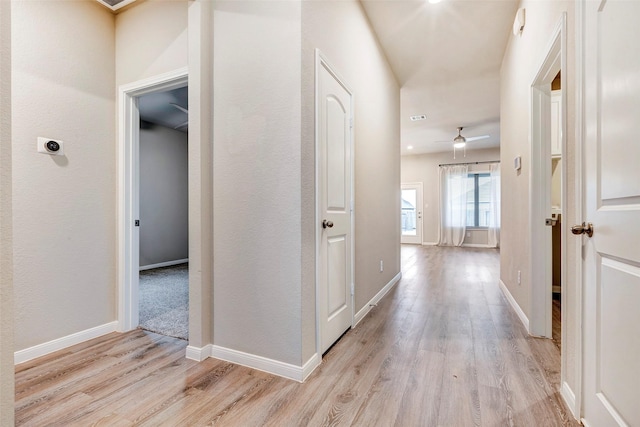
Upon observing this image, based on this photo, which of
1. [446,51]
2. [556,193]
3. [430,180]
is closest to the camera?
[446,51]

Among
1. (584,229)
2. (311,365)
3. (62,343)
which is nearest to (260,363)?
(311,365)

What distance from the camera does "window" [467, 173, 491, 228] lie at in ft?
27.4

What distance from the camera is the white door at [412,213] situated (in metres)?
9.05

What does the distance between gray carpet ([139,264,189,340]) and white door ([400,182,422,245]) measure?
6464 millimetres

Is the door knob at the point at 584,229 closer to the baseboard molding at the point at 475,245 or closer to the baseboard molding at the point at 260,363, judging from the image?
the baseboard molding at the point at 260,363

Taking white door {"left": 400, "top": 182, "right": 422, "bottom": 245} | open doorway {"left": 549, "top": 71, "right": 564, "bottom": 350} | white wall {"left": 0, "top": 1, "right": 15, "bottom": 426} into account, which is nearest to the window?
white door {"left": 400, "top": 182, "right": 422, "bottom": 245}

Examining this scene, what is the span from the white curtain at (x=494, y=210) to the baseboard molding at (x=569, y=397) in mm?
7368

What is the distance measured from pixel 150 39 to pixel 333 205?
1.95 metres

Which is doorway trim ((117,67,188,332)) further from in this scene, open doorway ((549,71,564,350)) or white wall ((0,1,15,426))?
open doorway ((549,71,564,350))

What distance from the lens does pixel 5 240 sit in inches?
38.7

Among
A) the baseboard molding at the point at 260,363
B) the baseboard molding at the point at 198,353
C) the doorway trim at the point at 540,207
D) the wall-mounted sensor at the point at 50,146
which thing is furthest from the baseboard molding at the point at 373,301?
the wall-mounted sensor at the point at 50,146

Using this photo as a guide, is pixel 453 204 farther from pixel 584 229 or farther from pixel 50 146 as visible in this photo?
pixel 50 146

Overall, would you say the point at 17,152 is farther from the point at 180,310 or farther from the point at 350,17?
the point at 350,17

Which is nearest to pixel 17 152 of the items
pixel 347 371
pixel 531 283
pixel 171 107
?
pixel 347 371
